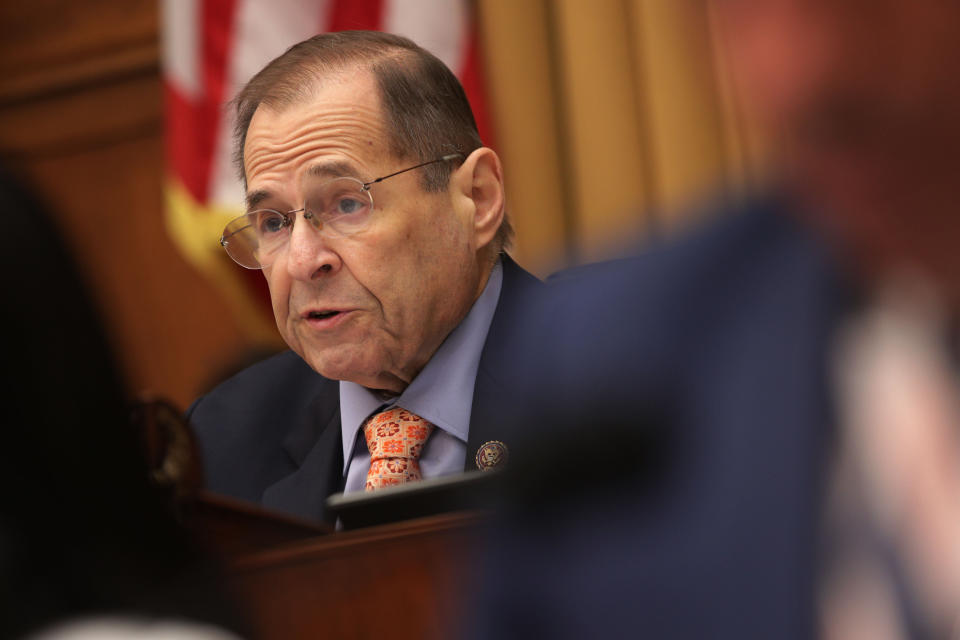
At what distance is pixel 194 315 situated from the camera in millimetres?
3684

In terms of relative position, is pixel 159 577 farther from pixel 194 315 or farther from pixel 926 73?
pixel 194 315

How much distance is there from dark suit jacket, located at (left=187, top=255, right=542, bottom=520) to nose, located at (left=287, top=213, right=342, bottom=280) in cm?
21

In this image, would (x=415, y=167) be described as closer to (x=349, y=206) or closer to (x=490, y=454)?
(x=349, y=206)

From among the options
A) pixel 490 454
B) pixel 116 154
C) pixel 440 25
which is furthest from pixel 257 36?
pixel 490 454

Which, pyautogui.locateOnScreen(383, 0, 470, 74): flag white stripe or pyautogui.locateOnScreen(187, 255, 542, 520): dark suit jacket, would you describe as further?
pyautogui.locateOnScreen(383, 0, 470, 74): flag white stripe

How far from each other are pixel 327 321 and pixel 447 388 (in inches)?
8.2

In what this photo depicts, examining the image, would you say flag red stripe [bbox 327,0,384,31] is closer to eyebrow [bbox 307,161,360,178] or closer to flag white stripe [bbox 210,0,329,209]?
flag white stripe [bbox 210,0,329,209]

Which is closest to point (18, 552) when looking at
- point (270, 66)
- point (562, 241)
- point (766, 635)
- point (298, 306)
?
point (766, 635)

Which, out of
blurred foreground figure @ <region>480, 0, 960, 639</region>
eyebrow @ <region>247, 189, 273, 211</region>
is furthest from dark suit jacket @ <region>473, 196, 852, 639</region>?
eyebrow @ <region>247, 189, 273, 211</region>

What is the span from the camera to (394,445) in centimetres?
165

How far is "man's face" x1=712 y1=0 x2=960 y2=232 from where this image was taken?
411mm

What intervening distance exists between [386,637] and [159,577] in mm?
449

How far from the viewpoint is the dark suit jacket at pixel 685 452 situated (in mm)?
471

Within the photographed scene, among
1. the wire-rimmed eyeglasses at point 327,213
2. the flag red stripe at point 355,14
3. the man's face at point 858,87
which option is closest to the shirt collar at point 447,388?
the wire-rimmed eyeglasses at point 327,213
